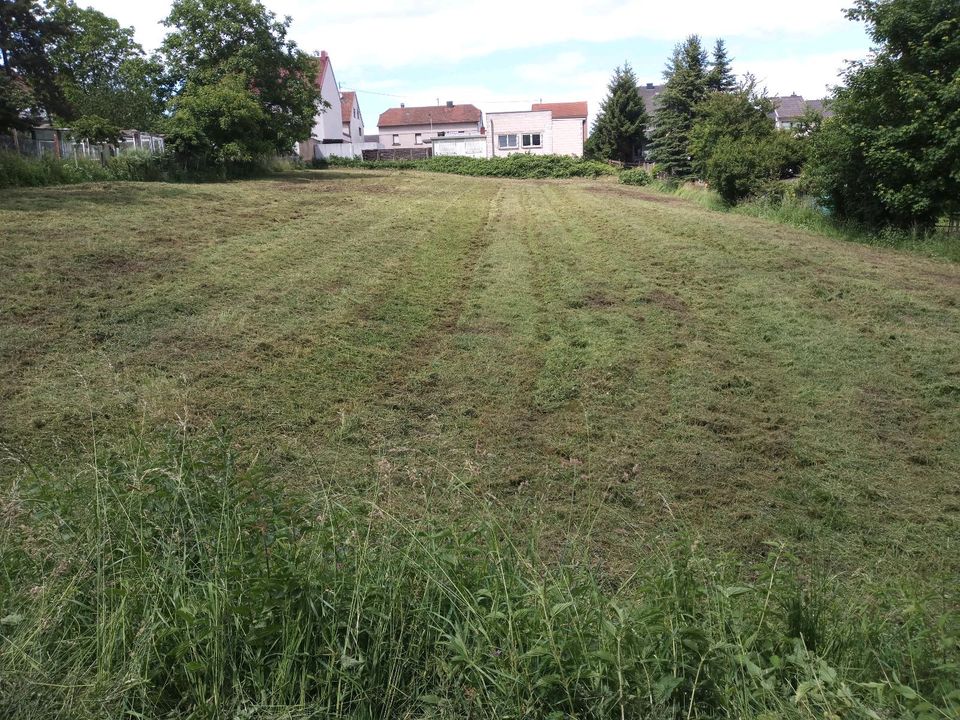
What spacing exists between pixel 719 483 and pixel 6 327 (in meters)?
6.43

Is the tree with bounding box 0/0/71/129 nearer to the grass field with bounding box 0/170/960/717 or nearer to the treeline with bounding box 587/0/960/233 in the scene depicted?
the grass field with bounding box 0/170/960/717

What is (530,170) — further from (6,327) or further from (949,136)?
(6,327)

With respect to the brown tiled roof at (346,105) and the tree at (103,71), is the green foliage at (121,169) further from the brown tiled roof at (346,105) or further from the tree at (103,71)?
the brown tiled roof at (346,105)

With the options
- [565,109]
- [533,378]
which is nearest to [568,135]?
[565,109]

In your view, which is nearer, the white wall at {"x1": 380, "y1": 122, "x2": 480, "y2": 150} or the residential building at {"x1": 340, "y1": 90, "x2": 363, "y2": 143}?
the residential building at {"x1": 340, "y1": 90, "x2": 363, "y2": 143}

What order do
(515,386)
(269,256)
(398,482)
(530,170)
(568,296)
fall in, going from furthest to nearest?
1. (530,170)
2. (269,256)
3. (568,296)
4. (515,386)
5. (398,482)

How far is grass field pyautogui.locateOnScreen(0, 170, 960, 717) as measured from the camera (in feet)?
13.8

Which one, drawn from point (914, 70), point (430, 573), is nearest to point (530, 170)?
point (914, 70)

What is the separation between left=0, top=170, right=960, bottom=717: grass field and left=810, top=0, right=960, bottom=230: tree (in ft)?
5.66

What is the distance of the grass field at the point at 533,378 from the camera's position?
4.21 meters

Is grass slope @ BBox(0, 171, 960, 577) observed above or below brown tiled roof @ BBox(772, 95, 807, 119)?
below

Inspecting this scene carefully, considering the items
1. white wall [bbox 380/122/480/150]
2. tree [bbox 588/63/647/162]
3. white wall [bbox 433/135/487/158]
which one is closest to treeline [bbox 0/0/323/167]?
tree [bbox 588/63/647/162]

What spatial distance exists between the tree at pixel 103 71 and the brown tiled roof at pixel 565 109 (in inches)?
1289

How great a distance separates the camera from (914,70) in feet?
44.3
